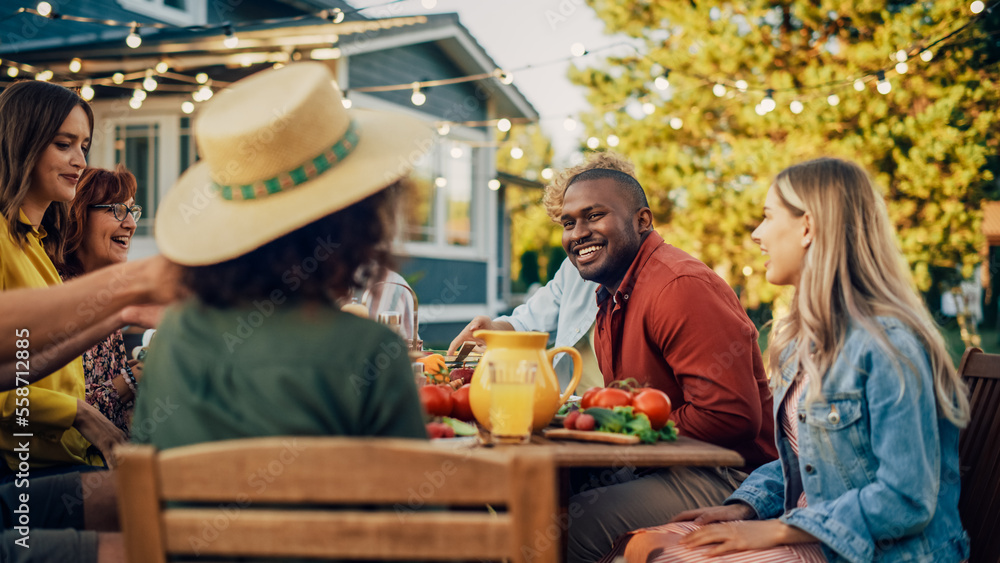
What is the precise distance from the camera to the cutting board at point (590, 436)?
1900 millimetres

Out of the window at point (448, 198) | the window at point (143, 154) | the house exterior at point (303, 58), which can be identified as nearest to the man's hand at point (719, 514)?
the house exterior at point (303, 58)

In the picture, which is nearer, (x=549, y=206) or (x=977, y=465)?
(x=977, y=465)

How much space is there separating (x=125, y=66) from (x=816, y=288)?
951 cm

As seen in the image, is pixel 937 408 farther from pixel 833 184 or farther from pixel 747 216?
pixel 747 216

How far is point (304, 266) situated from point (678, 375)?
147cm

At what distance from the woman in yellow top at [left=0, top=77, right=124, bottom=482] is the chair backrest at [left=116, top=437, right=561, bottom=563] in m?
1.43

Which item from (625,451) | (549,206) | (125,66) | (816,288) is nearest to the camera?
(625,451)

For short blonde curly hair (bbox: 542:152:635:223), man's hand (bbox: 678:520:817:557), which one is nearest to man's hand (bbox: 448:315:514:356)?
short blonde curly hair (bbox: 542:152:635:223)

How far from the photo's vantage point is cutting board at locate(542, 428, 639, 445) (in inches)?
74.8

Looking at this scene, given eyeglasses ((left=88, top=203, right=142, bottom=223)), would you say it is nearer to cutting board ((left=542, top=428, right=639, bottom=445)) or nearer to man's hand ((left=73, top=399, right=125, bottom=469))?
man's hand ((left=73, top=399, right=125, bottom=469))

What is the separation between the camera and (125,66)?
9.44 m

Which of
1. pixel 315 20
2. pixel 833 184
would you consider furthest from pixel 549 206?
pixel 315 20

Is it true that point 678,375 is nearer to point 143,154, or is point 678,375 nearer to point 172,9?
point 143,154

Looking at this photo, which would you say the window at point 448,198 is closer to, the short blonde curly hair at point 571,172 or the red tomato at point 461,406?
the short blonde curly hair at point 571,172
